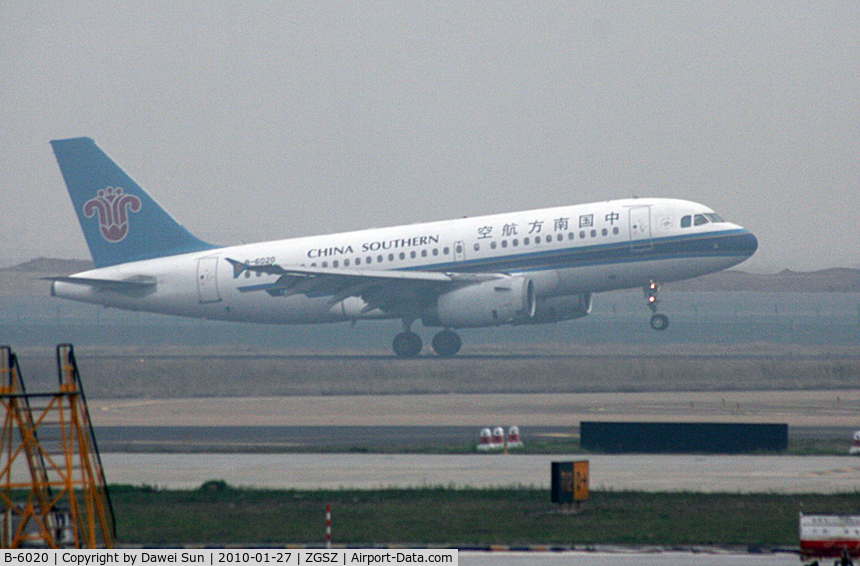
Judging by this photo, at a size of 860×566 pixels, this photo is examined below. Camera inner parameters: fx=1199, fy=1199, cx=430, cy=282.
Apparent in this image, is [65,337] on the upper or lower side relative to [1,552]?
upper

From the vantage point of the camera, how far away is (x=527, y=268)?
5009 centimetres

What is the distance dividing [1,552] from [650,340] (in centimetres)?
5112

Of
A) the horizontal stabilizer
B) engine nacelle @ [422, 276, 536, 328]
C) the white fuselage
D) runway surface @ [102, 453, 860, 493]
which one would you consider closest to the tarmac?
runway surface @ [102, 453, 860, 493]

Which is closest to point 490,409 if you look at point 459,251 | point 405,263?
point 459,251

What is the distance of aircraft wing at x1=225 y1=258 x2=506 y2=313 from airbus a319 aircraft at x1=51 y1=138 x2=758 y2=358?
7cm

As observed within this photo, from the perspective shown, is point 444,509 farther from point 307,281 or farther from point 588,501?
point 307,281

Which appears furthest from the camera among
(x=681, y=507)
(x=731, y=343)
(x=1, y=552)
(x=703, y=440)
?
(x=731, y=343)

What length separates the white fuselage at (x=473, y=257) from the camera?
4909cm

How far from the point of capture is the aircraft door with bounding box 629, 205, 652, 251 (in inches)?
1921

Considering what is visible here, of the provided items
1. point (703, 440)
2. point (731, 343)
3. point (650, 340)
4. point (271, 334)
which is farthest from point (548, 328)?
point (703, 440)
